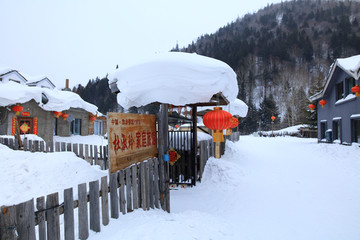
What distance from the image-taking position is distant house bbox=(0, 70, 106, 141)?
44.6 ft

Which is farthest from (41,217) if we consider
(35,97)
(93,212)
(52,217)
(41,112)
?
(41,112)

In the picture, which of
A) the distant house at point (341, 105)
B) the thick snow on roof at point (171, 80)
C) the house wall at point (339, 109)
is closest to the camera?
the thick snow on roof at point (171, 80)

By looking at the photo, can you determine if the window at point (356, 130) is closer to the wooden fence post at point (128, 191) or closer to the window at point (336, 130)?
the window at point (336, 130)

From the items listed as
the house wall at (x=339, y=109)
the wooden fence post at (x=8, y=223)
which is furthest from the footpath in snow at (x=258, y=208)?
the house wall at (x=339, y=109)

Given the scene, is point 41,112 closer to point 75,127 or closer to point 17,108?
point 17,108

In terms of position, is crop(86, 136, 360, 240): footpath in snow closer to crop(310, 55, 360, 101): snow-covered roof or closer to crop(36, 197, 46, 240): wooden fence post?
crop(36, 197, 46, 240): wooden fence post

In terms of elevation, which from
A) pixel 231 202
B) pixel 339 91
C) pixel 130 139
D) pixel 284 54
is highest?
pixel 284 54

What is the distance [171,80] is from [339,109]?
→ 50.6 ft

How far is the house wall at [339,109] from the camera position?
13.4 metres

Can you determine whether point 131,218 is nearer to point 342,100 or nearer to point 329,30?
point 342,100

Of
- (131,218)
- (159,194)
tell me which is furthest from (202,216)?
(131,218)

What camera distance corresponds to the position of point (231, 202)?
18.0 feet

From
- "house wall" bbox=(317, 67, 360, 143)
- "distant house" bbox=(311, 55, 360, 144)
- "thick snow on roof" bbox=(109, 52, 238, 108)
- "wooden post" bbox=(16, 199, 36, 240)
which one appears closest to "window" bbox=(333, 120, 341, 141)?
"distant house" bbox=(311, 55, 360, 144)

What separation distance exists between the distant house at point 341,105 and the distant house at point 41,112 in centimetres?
1812
